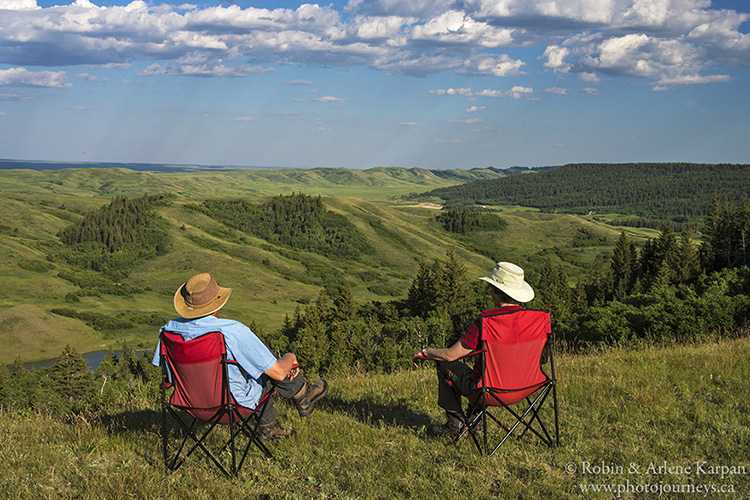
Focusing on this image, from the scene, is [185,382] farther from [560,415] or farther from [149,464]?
[560,415]

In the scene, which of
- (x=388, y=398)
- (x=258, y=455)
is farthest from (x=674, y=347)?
(x=258, y=455)

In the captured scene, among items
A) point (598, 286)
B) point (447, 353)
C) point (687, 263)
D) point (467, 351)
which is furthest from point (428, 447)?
point (598, 286)

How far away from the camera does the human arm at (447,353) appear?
644 cm

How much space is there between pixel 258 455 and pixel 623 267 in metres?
109

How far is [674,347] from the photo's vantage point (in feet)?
38.8

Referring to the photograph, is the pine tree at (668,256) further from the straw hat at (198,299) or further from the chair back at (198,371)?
the chair back at (198,371)

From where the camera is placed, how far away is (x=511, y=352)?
6.41 meters

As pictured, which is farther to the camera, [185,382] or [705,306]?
[705,306]

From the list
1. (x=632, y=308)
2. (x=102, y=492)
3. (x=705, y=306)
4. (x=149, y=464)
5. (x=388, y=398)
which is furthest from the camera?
(x=632, y=308)

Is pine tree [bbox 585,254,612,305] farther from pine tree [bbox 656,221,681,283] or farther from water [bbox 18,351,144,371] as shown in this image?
water [bbox 18,351,144,371]

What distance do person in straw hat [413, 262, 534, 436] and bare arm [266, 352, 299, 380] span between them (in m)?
1.49

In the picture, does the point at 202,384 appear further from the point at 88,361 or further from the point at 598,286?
the point at 88,361

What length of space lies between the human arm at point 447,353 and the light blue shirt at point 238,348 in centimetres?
180

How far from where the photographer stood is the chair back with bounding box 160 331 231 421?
588 centimetres
